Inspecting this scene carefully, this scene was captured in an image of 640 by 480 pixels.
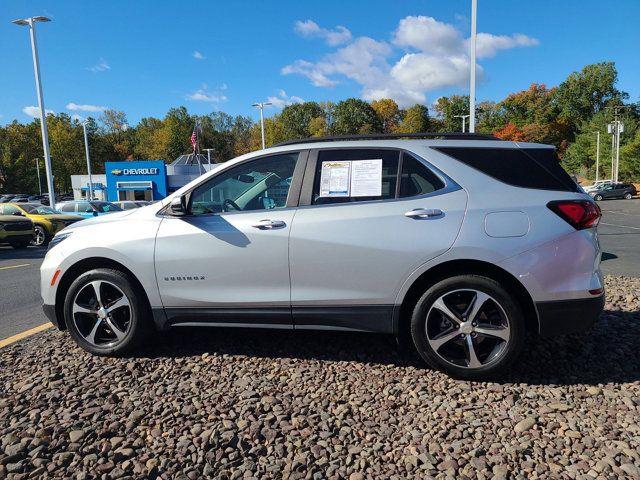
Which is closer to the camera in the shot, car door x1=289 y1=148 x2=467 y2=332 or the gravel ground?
the gravel ground

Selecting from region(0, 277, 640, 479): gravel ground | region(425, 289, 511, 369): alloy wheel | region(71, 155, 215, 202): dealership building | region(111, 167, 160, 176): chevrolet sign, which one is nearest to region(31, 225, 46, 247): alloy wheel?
region(0, 277, 640, 479): gravel ground

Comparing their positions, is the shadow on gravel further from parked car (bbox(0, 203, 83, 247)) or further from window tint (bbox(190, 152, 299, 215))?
parked car (bbox(0, 203, 83, 247))

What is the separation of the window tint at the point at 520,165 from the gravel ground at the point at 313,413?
4.52ft

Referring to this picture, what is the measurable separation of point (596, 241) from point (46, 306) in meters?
4.32

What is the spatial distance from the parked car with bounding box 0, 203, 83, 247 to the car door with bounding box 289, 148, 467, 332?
588 inches

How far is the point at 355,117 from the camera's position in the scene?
9762cm

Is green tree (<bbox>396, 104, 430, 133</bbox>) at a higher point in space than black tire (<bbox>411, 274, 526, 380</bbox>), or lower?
higher

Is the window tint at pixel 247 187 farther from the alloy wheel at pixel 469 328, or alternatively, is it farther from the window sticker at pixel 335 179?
the alloy wheel at pixel 469 328

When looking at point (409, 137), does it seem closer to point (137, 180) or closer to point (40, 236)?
point (40, 236)

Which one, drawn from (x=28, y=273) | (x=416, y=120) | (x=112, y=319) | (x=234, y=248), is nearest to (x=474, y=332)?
(x=234, y=248)

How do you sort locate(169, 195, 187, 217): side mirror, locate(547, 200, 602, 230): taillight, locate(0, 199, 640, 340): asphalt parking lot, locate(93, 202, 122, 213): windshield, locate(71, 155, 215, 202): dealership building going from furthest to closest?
1. locate(71, 155, 215, 202): dealership building
2. locate(93, 202, 122, 213): windshield
3. locate(0, 199, 640, 340): asphalt parking lot
4. locate(169, 195, 187, 217): side mirror
5. locate(547, 200, 602, 230): taillight

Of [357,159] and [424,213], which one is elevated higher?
[357,159]

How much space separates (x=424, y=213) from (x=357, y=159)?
693mm

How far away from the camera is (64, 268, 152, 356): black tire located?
3.63 meters
